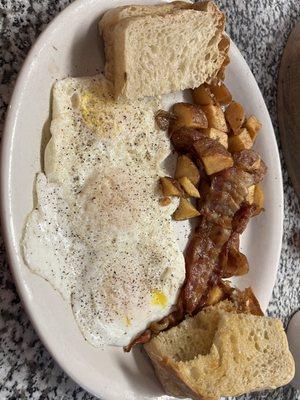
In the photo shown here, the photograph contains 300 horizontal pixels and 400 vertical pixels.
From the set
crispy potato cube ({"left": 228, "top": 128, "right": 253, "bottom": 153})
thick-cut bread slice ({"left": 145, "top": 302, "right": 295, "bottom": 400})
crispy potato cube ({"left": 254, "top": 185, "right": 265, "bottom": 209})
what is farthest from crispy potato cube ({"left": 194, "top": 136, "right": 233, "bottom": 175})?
thick-cut bread slice ({"left": 145, "top": 302, "right": 295, "bottom": 400})

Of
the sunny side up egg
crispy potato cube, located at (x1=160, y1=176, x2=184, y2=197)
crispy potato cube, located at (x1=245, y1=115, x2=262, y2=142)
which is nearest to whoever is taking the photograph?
the sunny side up egg

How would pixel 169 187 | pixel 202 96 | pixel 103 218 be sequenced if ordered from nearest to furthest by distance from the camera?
pixel 103 218, pixel 169 187, pixel 202 96

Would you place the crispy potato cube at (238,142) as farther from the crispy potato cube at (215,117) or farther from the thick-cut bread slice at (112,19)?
the thick-cut bread slice at (112,19)

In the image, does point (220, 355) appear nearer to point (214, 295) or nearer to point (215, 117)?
point (214, 295)

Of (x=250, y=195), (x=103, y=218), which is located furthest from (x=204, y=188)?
(x=103, y=218)

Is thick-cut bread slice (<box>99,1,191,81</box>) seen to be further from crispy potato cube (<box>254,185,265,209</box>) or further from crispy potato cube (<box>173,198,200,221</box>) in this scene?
crispy potato cube (<box>254,185,265,209</box>)

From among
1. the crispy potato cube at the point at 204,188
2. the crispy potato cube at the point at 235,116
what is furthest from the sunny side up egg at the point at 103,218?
the crispy potato cube at the point at 235,116
